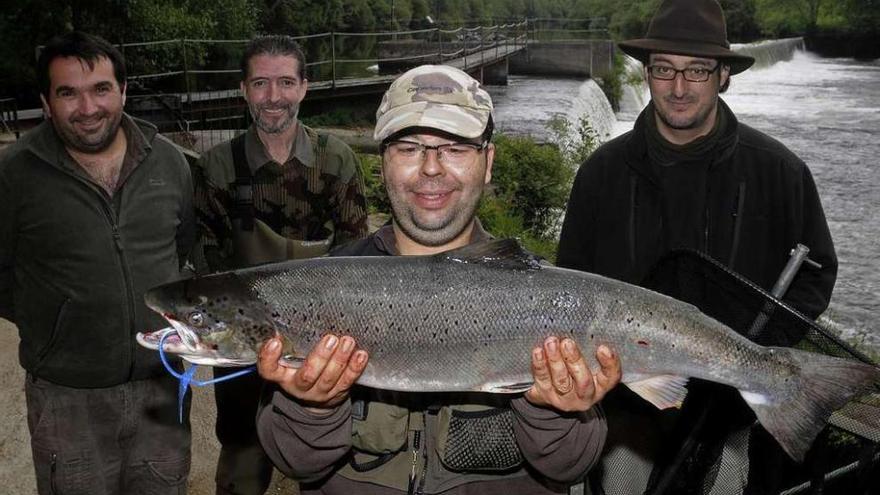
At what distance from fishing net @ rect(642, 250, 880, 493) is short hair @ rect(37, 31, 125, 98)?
3.21 m

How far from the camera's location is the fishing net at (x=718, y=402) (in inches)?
112

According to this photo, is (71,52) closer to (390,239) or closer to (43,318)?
(43,318)

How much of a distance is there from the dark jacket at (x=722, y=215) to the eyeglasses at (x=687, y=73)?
0.22 metres

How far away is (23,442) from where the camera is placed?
17.3 feet

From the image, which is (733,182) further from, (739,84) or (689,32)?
(739,84)

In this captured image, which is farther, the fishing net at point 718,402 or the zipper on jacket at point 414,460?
the fishing net at point 718,402

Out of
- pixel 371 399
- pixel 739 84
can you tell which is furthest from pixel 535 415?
pixel 739 84

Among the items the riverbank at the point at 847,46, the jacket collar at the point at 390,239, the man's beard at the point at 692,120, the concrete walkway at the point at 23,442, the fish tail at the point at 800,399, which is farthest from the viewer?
the riverbank at the point at 847,46

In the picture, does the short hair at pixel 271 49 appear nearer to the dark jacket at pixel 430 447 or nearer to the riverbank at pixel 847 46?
the dark jacket at pixel 430 447

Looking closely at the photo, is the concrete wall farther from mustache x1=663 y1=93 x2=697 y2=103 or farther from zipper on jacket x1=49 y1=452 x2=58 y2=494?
zipper on jacket x1=49 y1=452 x2=58 y2=494

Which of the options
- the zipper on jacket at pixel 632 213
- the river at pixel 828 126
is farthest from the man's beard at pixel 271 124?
the river at pixel 828 126

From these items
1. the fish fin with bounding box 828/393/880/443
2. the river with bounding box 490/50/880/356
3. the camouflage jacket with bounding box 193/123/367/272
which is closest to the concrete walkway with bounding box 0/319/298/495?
the camouflage jacket with bounding box 193/123/367/272

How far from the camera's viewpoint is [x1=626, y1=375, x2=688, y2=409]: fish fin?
111 inches

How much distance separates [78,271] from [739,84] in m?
42.0
